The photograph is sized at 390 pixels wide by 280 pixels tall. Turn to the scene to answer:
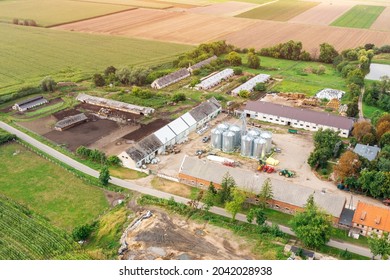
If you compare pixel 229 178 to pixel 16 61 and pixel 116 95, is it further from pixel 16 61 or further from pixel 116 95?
pixel 16 61

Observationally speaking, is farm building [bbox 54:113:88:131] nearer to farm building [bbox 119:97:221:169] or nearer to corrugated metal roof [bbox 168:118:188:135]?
farm building [bbox 119:97:221:169]

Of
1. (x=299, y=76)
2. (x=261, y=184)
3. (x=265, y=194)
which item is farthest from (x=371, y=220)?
(x=299, y=76)

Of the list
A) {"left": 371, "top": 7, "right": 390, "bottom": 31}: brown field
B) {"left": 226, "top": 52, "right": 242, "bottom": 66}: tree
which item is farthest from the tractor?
{"left": 371, "top": 7, "right": 390, "bottom": 31}: brown field

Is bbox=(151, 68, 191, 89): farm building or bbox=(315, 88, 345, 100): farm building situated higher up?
bbox=(151, 68, 191, 89): farm building

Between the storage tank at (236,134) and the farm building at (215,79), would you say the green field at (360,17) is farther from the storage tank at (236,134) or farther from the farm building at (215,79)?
the storage tank at (236,134)

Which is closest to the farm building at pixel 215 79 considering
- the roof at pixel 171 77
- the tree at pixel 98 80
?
the roof at pixel 171 77

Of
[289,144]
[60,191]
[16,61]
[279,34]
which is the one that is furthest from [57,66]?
[279,34]
